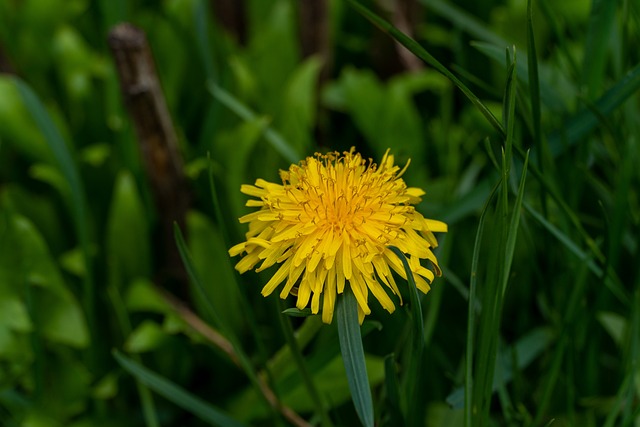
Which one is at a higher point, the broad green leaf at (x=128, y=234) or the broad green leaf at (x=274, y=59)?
the broad green leaf at (x=274, y=59)

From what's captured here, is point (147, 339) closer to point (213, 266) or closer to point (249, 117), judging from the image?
point (213, 266)

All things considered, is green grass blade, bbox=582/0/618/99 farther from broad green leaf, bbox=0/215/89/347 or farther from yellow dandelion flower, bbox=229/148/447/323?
broad green leaf, bbox=0/215/89/347

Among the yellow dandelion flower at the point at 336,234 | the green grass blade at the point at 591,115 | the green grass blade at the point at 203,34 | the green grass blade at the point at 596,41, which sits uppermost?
the green grass blade at the point at 203,34

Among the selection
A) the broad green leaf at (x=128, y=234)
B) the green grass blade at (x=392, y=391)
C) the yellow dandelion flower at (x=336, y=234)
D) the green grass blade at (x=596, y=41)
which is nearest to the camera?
the yellow dandelion flower at (x=336, y=234)

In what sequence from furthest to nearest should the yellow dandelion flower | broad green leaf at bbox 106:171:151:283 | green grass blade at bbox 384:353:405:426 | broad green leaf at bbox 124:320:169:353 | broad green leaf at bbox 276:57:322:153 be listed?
broad green leaf at bbox 276:57:322:153 → broad green leaf at bbox 106:171:151:283 → broad green leaf at bbox 124:320:169:353 → green grass blade at bbox 384:353:405:426 → the yellow dandelion flower

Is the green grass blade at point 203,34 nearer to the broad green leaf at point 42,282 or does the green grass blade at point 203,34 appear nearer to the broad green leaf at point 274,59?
the broad green leaf at point 274,59

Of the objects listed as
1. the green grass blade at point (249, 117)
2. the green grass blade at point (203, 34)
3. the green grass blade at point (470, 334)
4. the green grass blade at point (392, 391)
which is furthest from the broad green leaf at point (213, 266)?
the green grass blade at point (470, 334)

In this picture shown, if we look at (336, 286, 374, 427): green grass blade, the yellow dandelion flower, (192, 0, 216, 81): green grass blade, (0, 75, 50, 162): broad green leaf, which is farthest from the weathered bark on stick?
(336, 286, 374, 427): green grass blade

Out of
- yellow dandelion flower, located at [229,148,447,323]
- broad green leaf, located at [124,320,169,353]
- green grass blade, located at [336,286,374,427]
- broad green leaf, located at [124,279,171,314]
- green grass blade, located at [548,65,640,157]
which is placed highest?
green grass blade, located at [548,65,640,157]
